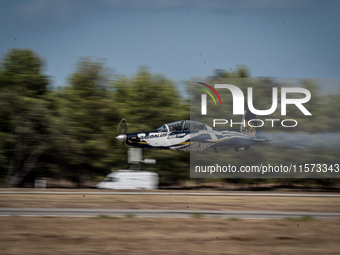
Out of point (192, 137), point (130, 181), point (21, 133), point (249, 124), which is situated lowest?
point (130, 181)

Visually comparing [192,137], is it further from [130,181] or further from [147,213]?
[147,213]

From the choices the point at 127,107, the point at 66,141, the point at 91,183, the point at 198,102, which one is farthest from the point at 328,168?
the point at 66,141

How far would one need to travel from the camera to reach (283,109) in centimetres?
3189

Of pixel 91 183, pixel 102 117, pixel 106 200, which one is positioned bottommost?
pixel 91 183

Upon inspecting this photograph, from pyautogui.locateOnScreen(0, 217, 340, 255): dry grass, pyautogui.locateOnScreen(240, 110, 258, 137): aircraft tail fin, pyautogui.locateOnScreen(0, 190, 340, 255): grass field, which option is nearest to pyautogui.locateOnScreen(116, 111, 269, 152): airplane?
pyautogui.locateOnScreen(240, 110, 258, 137): aircraft tail fin

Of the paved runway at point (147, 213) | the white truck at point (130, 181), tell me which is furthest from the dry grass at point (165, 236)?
the white truck at point (130, 181)

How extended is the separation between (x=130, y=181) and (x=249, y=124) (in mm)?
8744

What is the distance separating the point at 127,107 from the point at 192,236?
23.9 meters

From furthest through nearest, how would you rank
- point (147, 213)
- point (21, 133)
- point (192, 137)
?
1. point (21, 133)
2. point (192, 137)
3. point (147, 213)

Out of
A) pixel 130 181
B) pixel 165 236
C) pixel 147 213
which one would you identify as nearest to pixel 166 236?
pixel 165 236

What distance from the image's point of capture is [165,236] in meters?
10.7

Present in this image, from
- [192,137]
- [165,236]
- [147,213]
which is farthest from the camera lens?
[192,137]

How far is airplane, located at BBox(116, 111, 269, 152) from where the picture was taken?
25.5m

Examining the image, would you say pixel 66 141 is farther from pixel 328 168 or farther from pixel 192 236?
pixel 192 236
